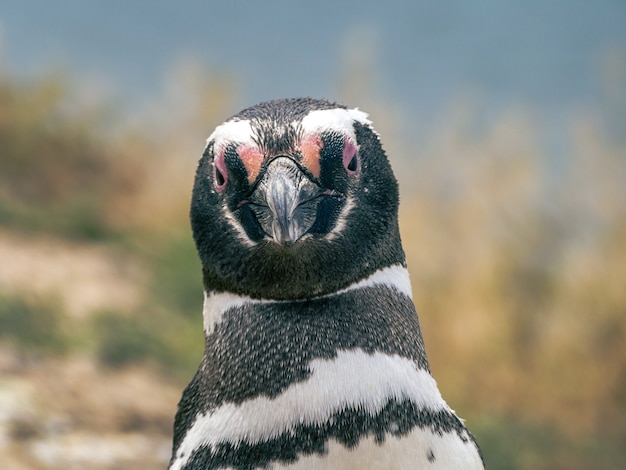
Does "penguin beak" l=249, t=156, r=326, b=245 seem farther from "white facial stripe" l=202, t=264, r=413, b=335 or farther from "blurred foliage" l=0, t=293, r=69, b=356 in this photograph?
"blurred foliage" l=0, t=293, r=69, b=356

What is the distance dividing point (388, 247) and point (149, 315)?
3.57 m

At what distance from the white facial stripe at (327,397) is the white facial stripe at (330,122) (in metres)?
0.35

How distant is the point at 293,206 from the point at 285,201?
0.01 metres

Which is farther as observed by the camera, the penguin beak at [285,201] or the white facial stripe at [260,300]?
the white facial stripe at [260,300]

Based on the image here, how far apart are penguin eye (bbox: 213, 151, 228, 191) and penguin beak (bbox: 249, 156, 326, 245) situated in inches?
2.7

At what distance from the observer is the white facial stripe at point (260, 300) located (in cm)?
139

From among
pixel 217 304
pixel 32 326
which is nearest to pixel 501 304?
pixel 32 326

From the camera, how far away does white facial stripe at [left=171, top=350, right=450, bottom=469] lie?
1275 millimetres

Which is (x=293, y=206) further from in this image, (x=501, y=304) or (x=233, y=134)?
(x=501, y=304)

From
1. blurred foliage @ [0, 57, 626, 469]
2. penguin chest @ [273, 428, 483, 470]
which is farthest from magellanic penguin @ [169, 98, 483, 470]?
blurred foliage @ [0, 57, 626, 469]

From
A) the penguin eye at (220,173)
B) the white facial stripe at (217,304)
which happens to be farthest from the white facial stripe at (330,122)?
the white facial stripe at (217,304)

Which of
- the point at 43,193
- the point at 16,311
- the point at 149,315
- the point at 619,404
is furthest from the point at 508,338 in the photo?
the point at 43,193

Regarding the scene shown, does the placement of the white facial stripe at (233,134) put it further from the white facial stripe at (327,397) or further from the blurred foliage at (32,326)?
the blurred foliage at (32,326)

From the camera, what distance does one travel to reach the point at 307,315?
1.34 m
